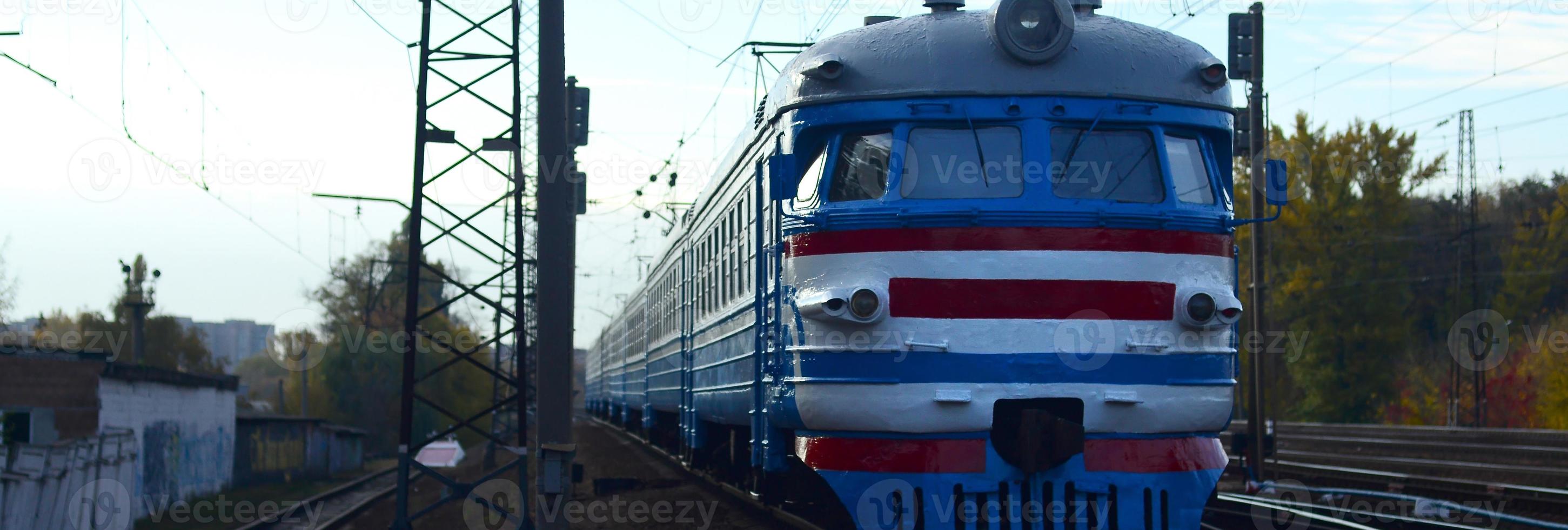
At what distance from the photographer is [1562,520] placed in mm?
13812

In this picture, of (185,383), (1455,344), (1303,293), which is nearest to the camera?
(185,383)

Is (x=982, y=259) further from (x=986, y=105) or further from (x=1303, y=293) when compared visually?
(x=1303, y=293)

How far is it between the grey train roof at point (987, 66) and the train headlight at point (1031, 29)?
0.06m

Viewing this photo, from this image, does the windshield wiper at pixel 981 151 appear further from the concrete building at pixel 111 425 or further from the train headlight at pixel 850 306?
the concrete building at pixel 111 425

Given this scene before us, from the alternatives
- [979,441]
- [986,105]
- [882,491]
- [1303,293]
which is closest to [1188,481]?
[979,441]

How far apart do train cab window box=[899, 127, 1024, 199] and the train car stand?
12 millimetres

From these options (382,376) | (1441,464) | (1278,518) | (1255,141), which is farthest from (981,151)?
(382,376)

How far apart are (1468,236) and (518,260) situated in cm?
4535

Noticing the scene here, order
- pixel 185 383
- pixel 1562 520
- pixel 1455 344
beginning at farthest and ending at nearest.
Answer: pixel 1455 344, pixel 185 383, pixel 1562 520

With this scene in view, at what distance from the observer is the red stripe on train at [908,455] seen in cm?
759

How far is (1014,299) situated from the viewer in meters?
7.68

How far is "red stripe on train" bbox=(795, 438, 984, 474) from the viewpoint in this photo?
759cm

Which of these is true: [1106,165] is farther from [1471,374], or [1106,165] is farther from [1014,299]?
[1471,374]

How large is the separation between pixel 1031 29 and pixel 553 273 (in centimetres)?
503
